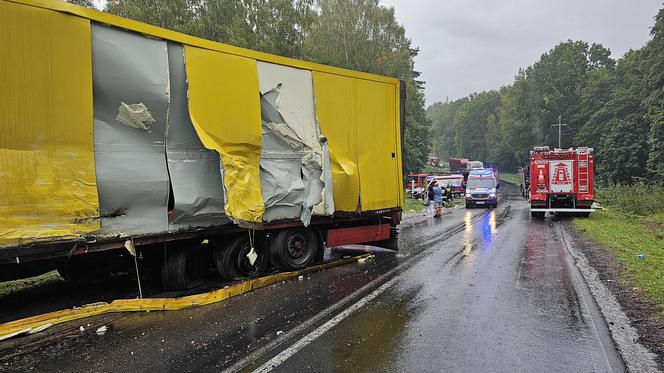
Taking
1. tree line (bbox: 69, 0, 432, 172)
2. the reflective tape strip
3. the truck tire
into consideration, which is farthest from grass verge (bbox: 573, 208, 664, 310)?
tree line (bbox: 69, 0, 432, 172)

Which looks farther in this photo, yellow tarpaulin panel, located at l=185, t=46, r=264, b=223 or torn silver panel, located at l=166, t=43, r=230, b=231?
yellow tarpaulin panel, located at l=185, t=46, r=264, b=223

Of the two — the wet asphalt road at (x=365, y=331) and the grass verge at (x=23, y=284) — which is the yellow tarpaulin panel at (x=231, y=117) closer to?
the wet asphalt road at (x=365, y=331)

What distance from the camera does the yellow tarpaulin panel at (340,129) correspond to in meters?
8.03

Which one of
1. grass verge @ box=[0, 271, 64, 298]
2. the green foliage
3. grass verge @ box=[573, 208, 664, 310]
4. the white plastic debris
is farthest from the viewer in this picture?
the green foliage

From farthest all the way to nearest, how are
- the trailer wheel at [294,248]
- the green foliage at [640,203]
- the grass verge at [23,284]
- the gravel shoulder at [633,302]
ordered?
the green foliage at [640,203]
the trailer wheel at [294,248]
the grass verge at [23,284]
the gravel shoulder at [633,302]

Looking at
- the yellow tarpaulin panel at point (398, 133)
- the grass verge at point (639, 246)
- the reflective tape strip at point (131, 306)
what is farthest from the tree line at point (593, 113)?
the reflective tape strip at point (131, 306)

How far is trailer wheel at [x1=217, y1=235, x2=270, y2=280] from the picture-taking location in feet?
23.1

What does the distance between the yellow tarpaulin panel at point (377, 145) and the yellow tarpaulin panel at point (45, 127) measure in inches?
199

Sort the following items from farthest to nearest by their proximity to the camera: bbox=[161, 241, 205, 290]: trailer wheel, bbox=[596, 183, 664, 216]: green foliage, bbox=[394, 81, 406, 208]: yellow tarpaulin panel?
bbox=[596, 183, 664, 216]: green foliage < bbox=[394, 81, 406, 208]: yellow tarpaulin panel < bbox=[161, 241, 205, 290]: trailer wheel

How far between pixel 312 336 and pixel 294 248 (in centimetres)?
343

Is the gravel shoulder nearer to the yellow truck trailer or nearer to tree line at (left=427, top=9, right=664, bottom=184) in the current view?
the yellow truck trailer

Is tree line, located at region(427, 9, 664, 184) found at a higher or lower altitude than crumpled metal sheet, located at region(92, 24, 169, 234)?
higher

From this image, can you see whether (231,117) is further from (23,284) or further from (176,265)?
(23,284)

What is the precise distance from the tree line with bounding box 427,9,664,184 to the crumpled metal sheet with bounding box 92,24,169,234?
36.7 m
